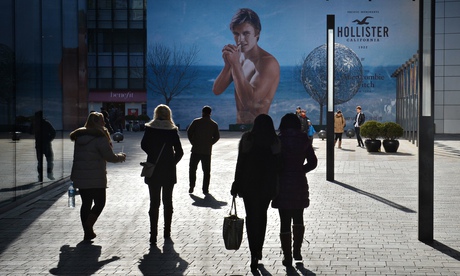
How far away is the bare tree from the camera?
6806 cm

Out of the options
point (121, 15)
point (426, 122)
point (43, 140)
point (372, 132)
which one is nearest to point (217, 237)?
point (426, 122)

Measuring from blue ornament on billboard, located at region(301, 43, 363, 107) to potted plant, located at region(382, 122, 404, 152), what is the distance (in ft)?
101

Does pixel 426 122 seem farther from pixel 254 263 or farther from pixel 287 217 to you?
pixel 254 263

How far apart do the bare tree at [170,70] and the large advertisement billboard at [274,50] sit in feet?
0.38

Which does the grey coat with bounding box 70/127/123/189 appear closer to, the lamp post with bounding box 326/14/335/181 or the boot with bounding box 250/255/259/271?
the boot with bounding box 250/255/259/271

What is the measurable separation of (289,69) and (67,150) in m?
47.8

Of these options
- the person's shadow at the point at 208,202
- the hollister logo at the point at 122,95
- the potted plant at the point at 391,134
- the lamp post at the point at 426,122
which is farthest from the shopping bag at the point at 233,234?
the hollister logo at the point at 122,95

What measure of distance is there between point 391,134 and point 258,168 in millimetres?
21592

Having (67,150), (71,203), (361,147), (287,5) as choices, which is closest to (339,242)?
(71,203)

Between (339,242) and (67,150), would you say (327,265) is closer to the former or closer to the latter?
(339,242)

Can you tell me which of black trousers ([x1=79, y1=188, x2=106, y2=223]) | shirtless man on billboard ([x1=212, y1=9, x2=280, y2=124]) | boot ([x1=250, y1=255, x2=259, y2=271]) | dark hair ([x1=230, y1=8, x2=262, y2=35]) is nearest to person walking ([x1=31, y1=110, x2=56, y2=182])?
black trousers ([x1=79, y1=188, x2=106, y2=223])

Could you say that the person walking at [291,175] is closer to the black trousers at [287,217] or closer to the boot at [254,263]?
the black trousers at [287,217]

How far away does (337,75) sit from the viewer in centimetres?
6062

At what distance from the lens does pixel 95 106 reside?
6981 centimetres
